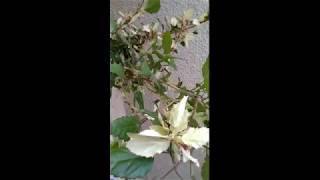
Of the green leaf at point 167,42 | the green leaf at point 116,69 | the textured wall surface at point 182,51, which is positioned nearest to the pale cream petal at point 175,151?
the green leaf at point 116,69

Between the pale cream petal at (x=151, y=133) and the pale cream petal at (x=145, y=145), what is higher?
the pale cream petal at (x=151, y=133)

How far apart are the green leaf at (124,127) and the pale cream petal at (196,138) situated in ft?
0.28

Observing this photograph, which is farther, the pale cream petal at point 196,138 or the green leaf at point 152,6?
the green leaf at point 152,6

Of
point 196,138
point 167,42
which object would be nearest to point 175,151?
point 196,138

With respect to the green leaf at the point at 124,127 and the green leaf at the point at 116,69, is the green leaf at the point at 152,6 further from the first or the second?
the green leaf at the point at 124,127

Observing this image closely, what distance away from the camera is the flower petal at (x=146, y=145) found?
35 centimetres

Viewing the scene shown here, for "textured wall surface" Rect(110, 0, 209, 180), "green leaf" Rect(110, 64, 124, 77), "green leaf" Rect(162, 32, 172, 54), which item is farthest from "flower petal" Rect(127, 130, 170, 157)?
"textured wall surface" Rect(110, 0, 209, 180)

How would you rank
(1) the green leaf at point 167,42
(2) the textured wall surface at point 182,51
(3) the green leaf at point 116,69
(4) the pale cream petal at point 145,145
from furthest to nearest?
(2) the textured wall surface at point 182,51, (1) the green leaf at point 167,42, (3) the green leaf at point 116,69, (4) the pale cream petal at point 145,145
